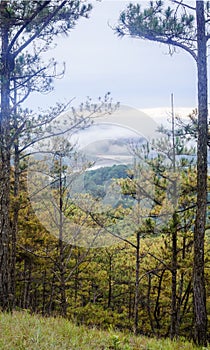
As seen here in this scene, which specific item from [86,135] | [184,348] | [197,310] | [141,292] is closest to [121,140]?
[86,135]

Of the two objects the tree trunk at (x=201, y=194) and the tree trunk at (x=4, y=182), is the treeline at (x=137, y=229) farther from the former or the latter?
the tree trunk at (x=4, y=182)

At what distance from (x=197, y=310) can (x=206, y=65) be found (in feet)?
10.2

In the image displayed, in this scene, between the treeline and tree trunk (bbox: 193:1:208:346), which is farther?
the treeline

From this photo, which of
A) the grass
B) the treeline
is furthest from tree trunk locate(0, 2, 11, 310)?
the grass

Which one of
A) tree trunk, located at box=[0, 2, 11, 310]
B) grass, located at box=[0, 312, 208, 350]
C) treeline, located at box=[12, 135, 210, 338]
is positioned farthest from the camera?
treeline, located at box=[12, 135, 210, 338]

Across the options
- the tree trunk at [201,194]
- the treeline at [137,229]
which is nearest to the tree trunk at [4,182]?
the treeline at [137,229]

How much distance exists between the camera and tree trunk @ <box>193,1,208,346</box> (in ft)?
16.0

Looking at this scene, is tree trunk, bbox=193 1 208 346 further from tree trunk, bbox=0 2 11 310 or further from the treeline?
tree trunk, bbox=0 2 11 310

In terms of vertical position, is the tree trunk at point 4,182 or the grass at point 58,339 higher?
the tree trunk at point 4,182

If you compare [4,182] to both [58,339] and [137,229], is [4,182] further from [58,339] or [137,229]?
[137,229]

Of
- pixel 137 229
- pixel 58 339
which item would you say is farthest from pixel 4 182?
pixel 137 229

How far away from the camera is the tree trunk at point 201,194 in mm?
4875

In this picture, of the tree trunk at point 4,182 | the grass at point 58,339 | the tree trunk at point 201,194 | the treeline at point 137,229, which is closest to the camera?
the grass at point 58,339

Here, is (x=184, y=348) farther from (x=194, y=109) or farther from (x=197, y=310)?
(x=194, y=109)
